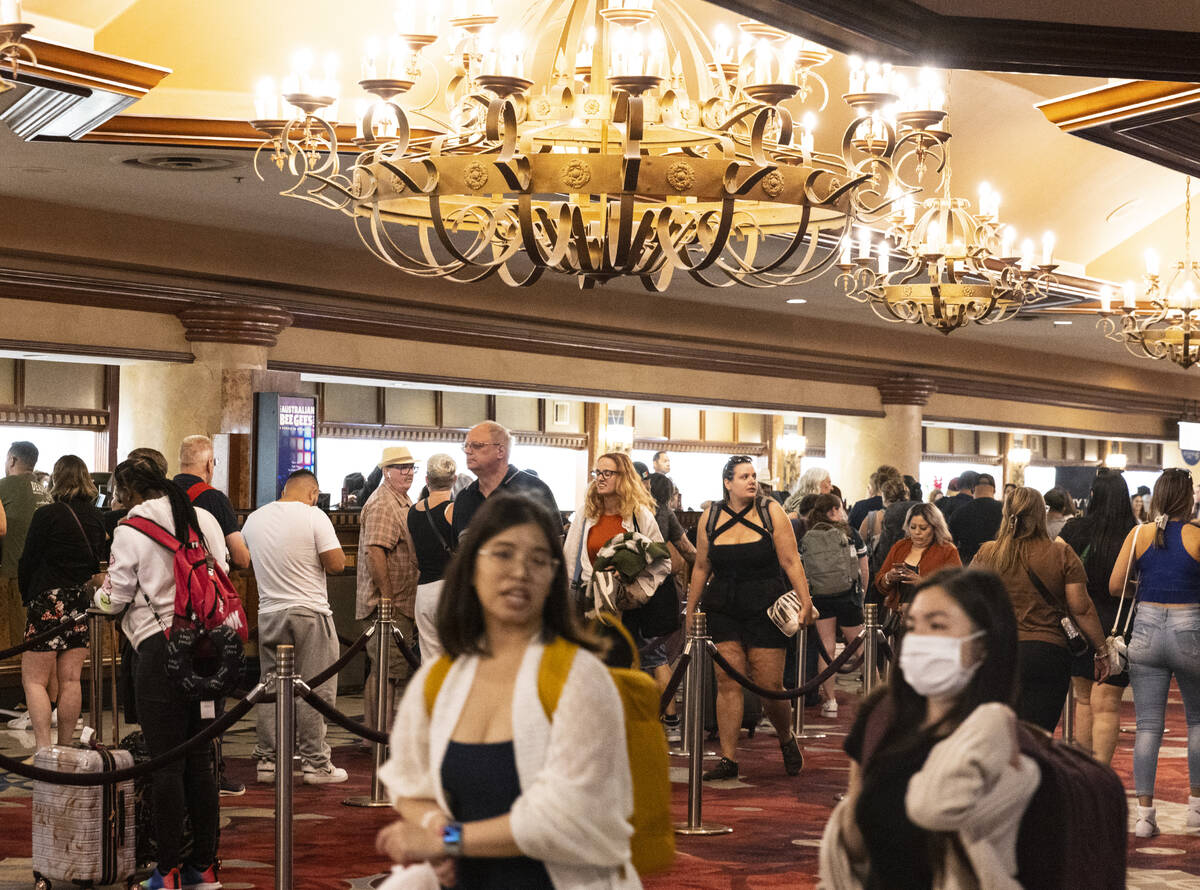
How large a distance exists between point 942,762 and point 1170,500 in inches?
176

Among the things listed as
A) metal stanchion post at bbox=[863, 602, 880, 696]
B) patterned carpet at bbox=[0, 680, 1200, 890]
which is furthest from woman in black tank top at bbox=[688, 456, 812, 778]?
patterned carpet at bbox=[0, 680, 1200, 890]

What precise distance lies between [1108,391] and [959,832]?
21.2 metres

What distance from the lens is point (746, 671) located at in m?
7.51

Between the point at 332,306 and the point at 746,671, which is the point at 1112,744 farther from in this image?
the point at 332,306

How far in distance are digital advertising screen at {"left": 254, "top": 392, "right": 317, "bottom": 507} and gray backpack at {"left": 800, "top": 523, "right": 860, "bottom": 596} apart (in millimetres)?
3985

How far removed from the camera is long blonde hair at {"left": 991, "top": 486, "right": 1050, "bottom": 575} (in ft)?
20.5

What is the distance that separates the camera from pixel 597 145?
18.1 ft

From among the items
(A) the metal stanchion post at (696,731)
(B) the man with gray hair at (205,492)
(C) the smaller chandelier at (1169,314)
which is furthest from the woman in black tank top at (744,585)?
(C) the smaller chandelier at (1169,314)

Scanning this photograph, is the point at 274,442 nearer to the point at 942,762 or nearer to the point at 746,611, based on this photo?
the point at 746,611

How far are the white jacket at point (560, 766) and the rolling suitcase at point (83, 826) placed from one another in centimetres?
291

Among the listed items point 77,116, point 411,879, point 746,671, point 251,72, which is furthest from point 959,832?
point 251,72

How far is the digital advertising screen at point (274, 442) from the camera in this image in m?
11.5

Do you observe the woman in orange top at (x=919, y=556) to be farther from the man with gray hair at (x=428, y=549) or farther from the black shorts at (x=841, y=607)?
the man with gray hair at (x=428, y=549)

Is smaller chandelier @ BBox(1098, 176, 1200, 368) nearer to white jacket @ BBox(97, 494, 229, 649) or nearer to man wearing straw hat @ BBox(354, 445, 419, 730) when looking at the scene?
man wearing straw hat @ BBox(354, 445, 419, 730)
